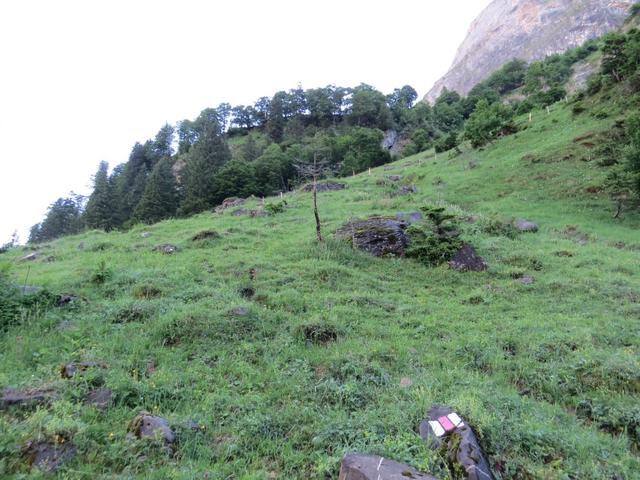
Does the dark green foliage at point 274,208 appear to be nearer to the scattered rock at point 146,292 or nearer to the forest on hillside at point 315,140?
the forest on hillside at point 315,140

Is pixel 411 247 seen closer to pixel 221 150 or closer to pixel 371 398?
pixel 371 398

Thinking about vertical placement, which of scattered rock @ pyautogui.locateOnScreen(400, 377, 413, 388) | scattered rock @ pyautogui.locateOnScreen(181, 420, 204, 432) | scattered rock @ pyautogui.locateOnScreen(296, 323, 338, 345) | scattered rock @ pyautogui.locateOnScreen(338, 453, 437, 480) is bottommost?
scattered rock @ pyautogui.locateOnScreen(400, 377, 413, 388)

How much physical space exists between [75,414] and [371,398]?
4.26 metres

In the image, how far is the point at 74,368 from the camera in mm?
6516

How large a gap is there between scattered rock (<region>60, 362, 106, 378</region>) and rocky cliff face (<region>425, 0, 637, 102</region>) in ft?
416

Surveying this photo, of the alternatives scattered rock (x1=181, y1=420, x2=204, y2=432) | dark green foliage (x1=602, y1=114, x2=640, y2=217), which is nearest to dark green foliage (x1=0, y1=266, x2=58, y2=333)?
scattered rock (x1=181, y1=420, x2=204, y2=432)

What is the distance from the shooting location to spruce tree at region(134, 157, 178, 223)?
42281 mm

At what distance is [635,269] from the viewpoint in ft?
45.3

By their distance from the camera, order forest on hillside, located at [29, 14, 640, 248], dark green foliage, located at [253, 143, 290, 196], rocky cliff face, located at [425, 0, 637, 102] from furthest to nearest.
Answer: rocky cliff face, located at [425, 0, 637, 102] < dark green foliage, located at [253, 143, 290, 196] < forest on hillside, located at [29, 14, 640, 248]

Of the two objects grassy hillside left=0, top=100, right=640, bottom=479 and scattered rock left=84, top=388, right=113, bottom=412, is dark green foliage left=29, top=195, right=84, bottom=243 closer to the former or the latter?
grassy hillside left=0, top=100, right=640, bottom=479

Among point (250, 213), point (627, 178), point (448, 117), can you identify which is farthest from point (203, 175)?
point (448, 117)

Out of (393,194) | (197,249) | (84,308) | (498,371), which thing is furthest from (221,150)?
(498,371)

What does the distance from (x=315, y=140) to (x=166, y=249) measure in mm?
46708

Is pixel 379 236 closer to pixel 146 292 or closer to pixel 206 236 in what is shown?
pixel 206 236
